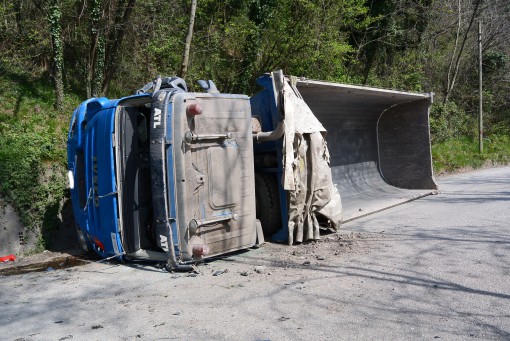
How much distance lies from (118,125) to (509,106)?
3004 cm

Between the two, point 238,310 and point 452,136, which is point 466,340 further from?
point 452,136

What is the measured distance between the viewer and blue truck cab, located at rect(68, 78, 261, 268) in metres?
5.06

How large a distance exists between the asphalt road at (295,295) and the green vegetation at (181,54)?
232 centimetres

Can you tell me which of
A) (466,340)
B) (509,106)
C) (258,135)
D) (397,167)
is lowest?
(466,340)

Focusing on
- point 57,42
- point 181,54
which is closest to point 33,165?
point 57,42

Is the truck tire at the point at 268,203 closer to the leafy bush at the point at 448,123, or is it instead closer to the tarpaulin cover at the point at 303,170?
the tarpaulin cover at the point at 303,170

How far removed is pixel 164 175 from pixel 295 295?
1.80m

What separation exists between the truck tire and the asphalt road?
0.44 meters

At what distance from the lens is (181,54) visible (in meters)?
13.5

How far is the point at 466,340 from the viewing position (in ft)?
10.9

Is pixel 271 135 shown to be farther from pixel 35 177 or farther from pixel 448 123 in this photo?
pixel 448 123

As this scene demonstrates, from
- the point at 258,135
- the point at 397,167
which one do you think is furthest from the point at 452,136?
the point at 258,135

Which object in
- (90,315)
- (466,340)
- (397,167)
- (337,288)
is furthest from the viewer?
(397,167)

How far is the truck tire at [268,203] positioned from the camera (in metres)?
6.55
